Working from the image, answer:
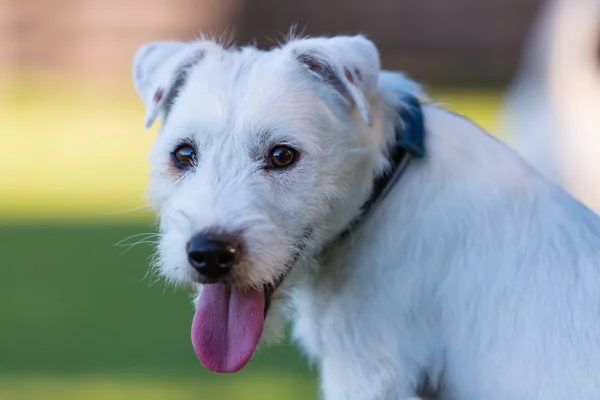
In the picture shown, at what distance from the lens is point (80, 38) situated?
14797mm

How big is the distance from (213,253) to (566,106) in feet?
15.8

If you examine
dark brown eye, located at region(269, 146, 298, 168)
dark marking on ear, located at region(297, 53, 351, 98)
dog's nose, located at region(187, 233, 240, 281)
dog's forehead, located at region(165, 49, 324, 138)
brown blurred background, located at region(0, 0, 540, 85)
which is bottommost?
brown blurred background, located at region(0, 0, 540, 85)

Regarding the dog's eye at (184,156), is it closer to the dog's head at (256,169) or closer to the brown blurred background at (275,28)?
the dog's head at (256,169)

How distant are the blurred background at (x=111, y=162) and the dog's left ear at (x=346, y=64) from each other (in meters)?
1.13

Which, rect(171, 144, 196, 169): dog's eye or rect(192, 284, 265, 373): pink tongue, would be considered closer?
rect(192, 284, 265, 373): pink tongue

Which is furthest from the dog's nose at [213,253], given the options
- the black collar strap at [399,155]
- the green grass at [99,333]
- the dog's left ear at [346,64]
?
the green grass at [99,333]

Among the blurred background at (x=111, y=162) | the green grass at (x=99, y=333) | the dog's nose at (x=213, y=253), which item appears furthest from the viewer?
the blurred background at (x=111, y=162)

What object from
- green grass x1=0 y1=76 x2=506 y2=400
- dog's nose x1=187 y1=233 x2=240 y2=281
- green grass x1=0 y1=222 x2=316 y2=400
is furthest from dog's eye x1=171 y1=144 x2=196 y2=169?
green grass x1=0 y1=222 x2=316 y2=400

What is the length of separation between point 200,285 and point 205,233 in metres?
0.37

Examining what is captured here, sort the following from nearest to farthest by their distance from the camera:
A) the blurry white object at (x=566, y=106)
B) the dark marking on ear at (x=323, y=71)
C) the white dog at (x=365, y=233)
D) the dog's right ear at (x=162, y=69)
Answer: the white dog at (x=365, y=233) < the dark marking on ear at (x=323, y=71) < the dog's right ear at (x=162, y=69) < the blurry white object at (x=566, y=106)

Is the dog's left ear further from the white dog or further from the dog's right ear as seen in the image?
the dog's right ear

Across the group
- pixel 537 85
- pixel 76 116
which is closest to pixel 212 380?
pixel 537 85

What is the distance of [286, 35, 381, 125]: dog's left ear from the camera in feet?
11.6

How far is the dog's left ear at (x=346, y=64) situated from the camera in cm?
352
